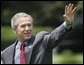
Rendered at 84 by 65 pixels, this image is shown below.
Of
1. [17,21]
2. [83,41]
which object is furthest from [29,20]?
[83,41]

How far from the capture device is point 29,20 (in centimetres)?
392

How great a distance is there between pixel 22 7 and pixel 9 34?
1.05 m

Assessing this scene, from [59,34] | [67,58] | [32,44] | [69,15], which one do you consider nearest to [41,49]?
[32,44]

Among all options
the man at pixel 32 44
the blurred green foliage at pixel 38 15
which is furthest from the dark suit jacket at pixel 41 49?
the blurred green foliage at pixel 38 15

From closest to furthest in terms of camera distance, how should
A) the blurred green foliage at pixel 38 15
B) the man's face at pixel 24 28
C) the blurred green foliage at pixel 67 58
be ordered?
the man's face at pixel 24 28
the blurred green foliage at pixel 67 58
the blurred green foliage at pixel 38 15

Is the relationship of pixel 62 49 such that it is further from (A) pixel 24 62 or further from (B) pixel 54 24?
(A) pixel 24 62

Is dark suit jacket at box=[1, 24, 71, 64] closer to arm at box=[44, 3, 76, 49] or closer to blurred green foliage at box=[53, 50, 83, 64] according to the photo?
arm at box=[44, 3, 76, 49]

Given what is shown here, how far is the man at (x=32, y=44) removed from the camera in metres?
3.93

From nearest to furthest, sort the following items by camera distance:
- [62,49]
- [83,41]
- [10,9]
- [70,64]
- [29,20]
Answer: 1. [29,20]
2. [70,64]
3. [10,9]
4. [83,41]
5. [62,49]

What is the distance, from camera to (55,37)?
3986 millimetres

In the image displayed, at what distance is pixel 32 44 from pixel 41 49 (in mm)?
87

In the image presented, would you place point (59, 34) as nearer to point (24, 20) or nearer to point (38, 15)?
point (24, 20)

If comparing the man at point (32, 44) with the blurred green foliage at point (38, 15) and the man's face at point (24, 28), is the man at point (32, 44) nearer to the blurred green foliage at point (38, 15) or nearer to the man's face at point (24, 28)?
the man's face at point (24, 28)

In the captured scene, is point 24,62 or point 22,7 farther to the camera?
point 22,7
